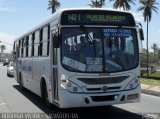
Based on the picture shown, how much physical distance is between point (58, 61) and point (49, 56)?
4.25ft

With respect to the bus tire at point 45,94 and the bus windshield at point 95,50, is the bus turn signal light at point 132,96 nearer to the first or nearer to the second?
the bus windshield at point 95,50

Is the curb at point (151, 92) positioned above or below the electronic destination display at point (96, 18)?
below

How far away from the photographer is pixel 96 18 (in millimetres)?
12070

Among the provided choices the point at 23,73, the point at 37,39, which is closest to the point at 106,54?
the point at 37,39

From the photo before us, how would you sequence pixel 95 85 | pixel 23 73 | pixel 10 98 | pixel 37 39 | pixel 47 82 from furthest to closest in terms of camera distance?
pixel 23 73, pixel 10 98, pixel 37 39, pixel 47 82, pixel 95 85

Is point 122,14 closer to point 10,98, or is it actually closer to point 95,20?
point 95,20

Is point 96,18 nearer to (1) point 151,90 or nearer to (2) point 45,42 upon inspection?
(2) point 45,42

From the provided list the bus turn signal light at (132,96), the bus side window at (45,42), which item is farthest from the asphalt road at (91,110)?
the bus side window at (45,42)

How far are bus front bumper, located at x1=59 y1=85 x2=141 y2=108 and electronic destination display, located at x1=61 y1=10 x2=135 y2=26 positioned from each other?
6.47 feet

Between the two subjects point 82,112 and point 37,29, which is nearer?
point 82,112

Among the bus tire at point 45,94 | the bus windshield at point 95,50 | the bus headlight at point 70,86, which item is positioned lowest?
the bus tire at point 45,94

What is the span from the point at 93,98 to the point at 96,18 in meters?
2.27

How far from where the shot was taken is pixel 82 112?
13.4 meters

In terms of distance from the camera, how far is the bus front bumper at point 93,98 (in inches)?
449
